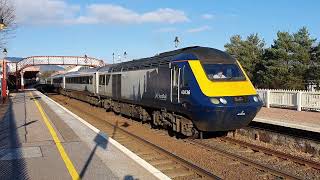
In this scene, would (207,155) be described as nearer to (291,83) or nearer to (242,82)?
(242,82)

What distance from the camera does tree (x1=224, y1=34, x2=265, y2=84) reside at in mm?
48344

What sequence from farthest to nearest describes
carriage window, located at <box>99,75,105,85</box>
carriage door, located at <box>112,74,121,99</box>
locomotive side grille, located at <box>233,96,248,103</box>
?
carriage window, located at <box>99,75,105,85</box>, carriage door, located at <box>112,74,121,99</box>, locomotive side grille, located at <box>233,96,248,103</box>

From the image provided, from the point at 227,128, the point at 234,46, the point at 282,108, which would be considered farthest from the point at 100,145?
the point at 234,46

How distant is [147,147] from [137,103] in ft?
17.1

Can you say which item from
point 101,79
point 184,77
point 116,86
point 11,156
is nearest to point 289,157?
point 184,77

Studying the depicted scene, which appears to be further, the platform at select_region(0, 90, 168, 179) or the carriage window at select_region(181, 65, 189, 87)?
the carriage window at select_region(181, 65, 189, 87)

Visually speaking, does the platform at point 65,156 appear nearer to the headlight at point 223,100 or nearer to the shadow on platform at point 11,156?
the shadow on platform at point 11,156

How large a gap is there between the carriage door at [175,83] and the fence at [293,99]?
9514 mm

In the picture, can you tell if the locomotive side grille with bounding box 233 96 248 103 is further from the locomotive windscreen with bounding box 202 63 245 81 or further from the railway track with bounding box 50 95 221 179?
the railway track with bounding box 50 95 221 179

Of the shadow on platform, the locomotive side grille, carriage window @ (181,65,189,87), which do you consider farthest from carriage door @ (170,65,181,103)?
the shadow on platform

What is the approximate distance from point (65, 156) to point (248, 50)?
150ft

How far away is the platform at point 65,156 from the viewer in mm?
8789

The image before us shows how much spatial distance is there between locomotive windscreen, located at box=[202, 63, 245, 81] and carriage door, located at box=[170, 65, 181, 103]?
39.1 inches

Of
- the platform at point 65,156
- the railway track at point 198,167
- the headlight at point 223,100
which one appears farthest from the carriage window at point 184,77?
the platform at point 65,156
